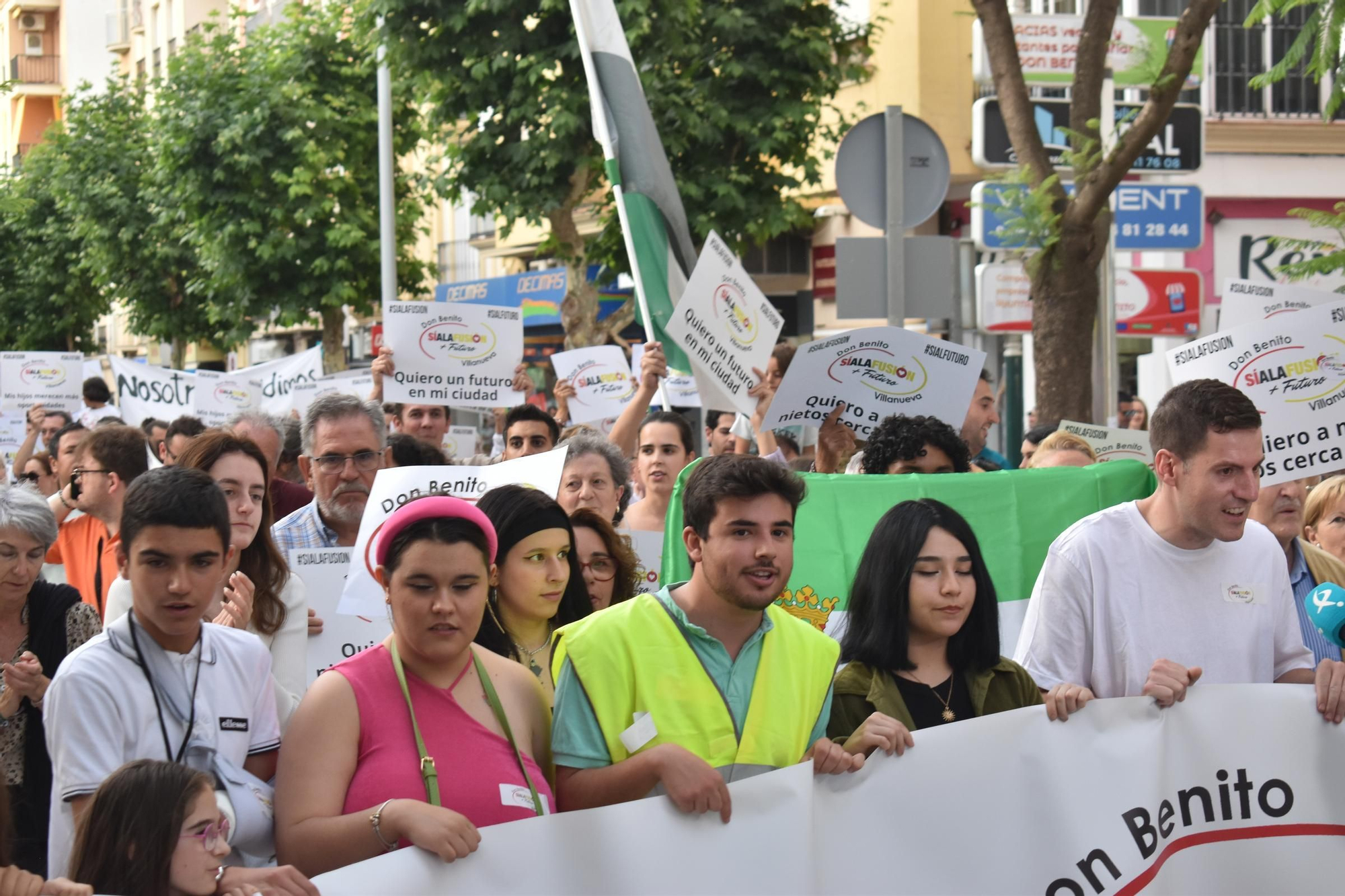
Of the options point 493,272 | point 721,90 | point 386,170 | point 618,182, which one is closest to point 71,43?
point 493,272

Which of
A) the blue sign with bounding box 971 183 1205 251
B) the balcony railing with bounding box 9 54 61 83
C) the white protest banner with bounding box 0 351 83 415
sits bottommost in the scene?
the white protest banner with bounding box 0 351 83 415

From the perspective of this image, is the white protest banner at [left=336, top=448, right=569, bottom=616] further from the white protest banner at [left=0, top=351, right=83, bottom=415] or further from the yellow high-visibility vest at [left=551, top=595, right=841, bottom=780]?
the white protest banner at [left=0, top=351, right=83, bottom=415]

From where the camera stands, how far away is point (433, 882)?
10.2ft

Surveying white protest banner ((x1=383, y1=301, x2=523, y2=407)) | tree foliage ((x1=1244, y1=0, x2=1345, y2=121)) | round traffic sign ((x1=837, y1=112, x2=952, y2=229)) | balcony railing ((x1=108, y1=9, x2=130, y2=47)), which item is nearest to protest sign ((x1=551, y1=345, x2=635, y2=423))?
white protest banner ((x1=383, y1=301, x2=523, y2=407))

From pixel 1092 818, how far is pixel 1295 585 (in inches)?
79.2

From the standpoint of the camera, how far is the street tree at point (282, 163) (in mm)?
26484

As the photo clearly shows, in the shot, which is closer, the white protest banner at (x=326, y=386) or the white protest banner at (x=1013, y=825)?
the white protest banner at (x=1013, y=825)

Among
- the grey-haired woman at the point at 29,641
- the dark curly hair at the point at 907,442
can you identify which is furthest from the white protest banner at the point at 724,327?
the grey-haired woman at the point at 29,641

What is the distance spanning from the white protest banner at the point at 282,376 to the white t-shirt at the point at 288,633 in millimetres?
8735

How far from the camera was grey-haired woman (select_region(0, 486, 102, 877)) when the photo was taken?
13.1ft

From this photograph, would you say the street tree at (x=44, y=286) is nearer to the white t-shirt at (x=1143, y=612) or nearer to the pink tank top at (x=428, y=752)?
the white t-shirt at (x=1143, y=612)

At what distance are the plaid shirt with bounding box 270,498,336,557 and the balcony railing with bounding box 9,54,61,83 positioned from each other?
6059 centimetres

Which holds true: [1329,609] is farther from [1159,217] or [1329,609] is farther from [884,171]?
[1159,217]

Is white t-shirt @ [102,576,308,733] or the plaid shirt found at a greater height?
the plaid shirt
